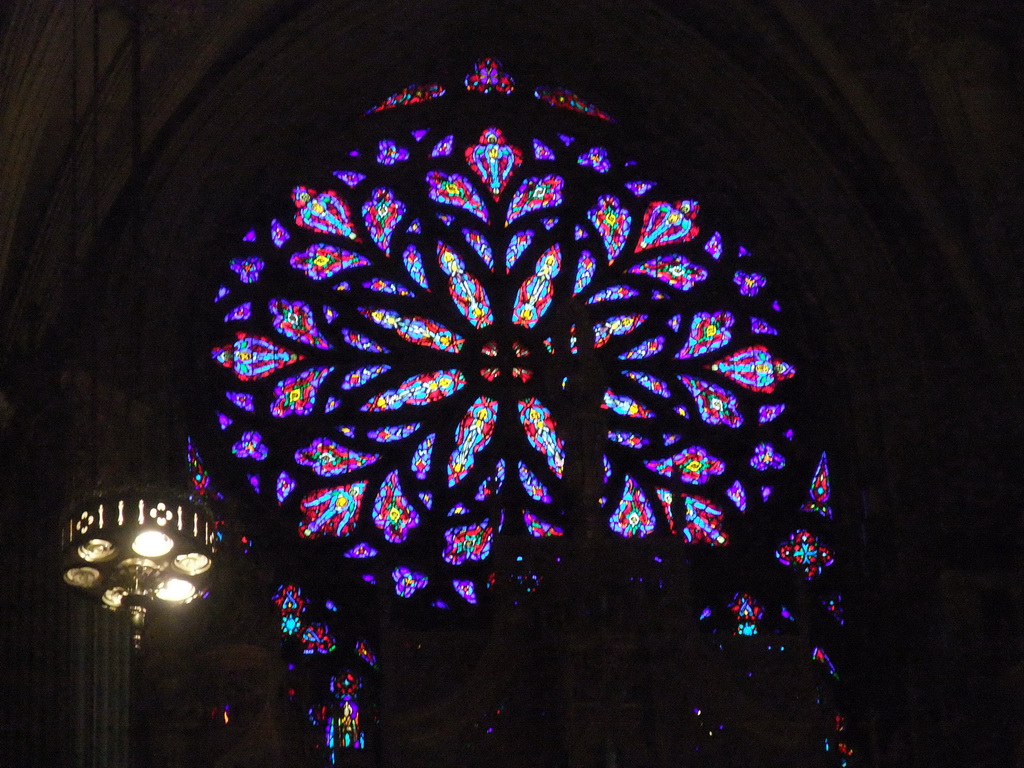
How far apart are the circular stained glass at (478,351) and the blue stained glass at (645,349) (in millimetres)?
14

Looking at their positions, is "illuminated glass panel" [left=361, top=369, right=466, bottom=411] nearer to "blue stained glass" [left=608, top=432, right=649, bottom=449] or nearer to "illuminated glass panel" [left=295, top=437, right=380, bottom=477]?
"illuminated glass panel" [left=295, top=437, right=380, bottom=477]

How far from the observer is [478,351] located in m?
16.1

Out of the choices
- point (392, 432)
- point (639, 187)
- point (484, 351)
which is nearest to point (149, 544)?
point (392, 432)

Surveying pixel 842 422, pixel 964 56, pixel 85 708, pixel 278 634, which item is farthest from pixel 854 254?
pixel 85 708

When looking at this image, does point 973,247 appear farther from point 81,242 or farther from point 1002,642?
point 81,242

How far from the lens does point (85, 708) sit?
1277cm

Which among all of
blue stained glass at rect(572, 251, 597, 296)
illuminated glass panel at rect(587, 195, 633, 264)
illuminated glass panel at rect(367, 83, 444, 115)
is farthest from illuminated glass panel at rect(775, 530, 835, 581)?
illuminated glass panel at rect(367, 83, 444, 115)

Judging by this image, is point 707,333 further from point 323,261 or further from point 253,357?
point 253,357

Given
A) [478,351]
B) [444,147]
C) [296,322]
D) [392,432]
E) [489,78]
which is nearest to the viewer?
[392,432]

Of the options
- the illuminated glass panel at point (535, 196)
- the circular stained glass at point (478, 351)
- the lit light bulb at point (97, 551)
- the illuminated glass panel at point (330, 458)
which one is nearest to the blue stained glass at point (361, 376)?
the circular stained glass at point (478, 351)

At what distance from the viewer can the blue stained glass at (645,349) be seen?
16109 mm

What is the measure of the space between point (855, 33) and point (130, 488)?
7.34m

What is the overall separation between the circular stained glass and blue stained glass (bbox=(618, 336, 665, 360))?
0.05 ft

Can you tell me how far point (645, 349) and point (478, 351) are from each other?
1.20 m
